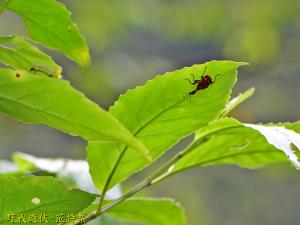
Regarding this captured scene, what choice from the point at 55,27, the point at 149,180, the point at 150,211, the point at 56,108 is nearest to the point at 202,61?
the point at 150,211

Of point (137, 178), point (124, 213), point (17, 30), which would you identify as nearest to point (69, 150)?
point (137, 178)

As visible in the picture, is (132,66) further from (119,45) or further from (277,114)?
(277,114)

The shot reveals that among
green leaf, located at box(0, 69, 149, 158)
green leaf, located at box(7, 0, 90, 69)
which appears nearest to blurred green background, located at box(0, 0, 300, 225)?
green leaf, located at box(7, 0, 90, 69)

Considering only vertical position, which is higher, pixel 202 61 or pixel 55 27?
pixel 202 61

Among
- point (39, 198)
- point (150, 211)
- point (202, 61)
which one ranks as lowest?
point (39, 198)

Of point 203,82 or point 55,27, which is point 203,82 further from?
point 55,27

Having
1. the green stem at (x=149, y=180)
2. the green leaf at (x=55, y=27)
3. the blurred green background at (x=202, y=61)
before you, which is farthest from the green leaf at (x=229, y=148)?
the blurred green background at (x=202, y=61)

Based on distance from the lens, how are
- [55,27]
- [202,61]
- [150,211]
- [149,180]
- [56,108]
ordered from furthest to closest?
1. [202,61]
2. [150,211]
3. [149,180]
4. [55,27]
5. [56,108]
